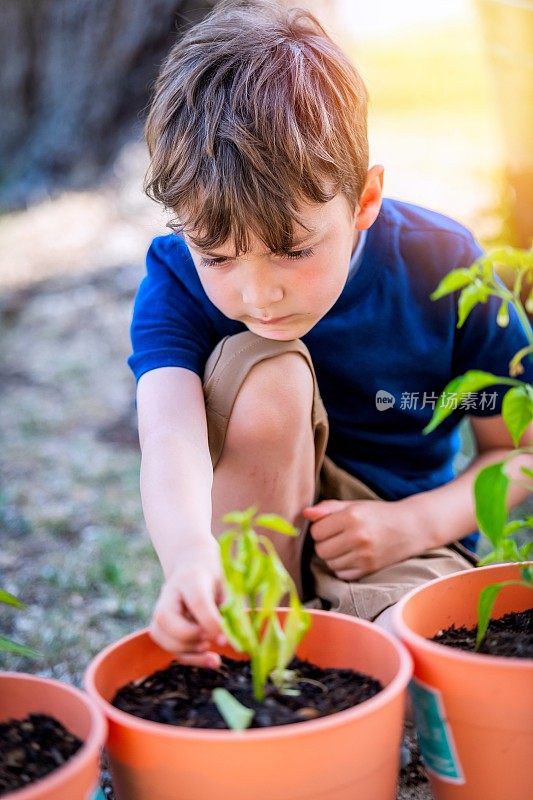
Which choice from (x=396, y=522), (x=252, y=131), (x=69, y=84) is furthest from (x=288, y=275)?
(x=69, y=84)

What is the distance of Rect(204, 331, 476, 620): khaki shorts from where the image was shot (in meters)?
1.57

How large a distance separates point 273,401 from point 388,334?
0.98 feet

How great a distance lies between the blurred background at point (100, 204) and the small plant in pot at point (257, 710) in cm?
74

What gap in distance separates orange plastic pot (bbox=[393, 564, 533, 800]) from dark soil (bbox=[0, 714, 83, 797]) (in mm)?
365

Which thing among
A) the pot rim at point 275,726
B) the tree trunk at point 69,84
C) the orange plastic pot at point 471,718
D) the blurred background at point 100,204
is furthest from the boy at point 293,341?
the tree trunk at point 69,84

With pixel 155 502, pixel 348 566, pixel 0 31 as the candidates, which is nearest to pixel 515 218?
pixel 348 566

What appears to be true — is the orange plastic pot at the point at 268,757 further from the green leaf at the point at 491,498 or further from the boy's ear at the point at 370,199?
the boy's ear at the point at 370,199

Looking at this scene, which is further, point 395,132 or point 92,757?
point 395,132

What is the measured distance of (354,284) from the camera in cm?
173

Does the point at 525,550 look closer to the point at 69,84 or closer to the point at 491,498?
the point at 491,498

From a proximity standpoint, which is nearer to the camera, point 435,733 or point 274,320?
point 435,733

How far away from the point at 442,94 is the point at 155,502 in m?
5.53

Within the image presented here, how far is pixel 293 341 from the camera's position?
158 cm

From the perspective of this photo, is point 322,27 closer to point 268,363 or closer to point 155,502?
point 268,363
